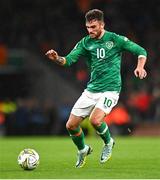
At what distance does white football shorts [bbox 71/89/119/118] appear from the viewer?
12.0 m

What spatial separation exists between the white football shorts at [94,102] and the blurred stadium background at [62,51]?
16.0m

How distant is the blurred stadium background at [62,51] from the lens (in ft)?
94.5

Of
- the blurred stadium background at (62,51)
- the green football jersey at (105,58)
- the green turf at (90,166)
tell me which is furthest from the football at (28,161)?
the blurred stadium background at (62,51)

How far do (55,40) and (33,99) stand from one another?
2797 mm

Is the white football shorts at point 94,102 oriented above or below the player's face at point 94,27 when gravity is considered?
below

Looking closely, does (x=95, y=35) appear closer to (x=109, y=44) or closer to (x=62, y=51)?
(x=109, y=44)

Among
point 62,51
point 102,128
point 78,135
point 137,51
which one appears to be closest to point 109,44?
point 137,51

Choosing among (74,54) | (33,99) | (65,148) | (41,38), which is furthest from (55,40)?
(74,54)

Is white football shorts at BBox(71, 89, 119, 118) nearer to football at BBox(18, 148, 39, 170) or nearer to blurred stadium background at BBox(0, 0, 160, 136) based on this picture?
football at BBox(18, 148, 39, 170)

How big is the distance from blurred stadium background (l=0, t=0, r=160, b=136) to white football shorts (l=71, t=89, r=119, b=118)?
16023 mm

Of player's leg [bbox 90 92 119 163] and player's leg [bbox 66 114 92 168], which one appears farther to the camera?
player's leg [bbox 66 114 92 168]

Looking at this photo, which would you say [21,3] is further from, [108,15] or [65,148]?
[65,148]

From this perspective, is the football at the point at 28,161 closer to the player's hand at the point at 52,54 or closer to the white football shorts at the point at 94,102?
the white football shorts at the point at 94,102

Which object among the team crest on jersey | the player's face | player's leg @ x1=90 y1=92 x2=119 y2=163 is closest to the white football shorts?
player's leg @ x1=90 y1=92 x2=119 y2=163
